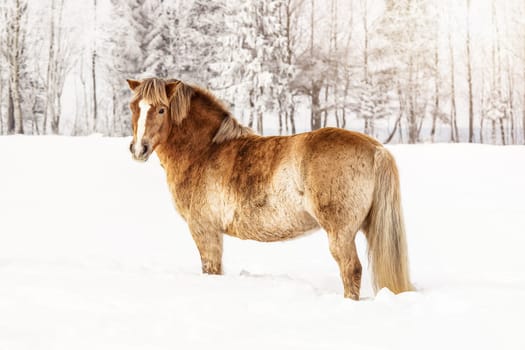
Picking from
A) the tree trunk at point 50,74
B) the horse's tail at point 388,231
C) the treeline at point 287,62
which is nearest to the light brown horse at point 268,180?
the horse's tail at point 388,231

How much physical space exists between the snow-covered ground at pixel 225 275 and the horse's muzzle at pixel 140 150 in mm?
788

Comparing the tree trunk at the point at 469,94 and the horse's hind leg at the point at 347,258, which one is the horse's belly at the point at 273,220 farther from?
the tree trunk at the point at 469,94

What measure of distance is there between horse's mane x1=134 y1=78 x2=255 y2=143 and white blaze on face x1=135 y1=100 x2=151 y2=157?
0.12 ft

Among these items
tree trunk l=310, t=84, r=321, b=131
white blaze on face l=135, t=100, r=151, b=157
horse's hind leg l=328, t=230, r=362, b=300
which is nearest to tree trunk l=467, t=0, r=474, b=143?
tree trunk l=310, t=84, r=321, b=131

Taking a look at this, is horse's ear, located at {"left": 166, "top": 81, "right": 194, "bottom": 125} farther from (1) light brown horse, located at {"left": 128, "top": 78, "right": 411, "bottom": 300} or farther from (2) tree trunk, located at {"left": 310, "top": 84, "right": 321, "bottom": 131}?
(2) tree trunk, located at {"left": 310, "top": 84, "right": 321, "bottom": 131}

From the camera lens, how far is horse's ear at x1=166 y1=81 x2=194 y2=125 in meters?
3.37

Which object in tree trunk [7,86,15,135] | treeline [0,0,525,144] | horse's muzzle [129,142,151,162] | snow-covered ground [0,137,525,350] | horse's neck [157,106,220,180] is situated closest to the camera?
snow-covered ground [0,137,525,350]

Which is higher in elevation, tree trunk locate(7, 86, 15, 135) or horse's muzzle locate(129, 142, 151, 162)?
tree trunk locate(7, 86, 15, 135)

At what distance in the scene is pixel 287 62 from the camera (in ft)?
38.9

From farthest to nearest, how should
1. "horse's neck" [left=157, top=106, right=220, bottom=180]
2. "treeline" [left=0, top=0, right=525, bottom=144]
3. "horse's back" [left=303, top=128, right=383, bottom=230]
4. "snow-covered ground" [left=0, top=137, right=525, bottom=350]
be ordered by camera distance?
"treeline" [left=0, top=0, right=525, bottom=144]
"horse's neck" [left=157, top=106, right=220, bottom=180]
"horse's back" [left=303, top=128, right=383, bottom=230]
"snow-covered ground" [left=0, top=137, right=525, bottom=350]

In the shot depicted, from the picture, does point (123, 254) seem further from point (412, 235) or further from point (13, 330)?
point (412, 235)

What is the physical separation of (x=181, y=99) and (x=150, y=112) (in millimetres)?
302

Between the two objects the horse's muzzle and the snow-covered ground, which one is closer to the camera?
the snow-covered ground

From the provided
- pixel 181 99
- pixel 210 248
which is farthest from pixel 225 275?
pixel 181 99
